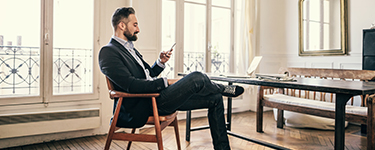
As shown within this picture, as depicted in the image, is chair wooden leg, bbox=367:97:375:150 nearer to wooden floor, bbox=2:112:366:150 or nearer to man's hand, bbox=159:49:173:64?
wooden floor, bbox=2:112:366:150

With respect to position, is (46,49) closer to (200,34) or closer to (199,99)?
(199,99)

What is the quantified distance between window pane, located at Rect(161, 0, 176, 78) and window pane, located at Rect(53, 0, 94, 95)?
1040 millimetres

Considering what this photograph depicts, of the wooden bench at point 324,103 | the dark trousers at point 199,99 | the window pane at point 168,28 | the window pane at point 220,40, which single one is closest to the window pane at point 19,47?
the window pane at point 168,28

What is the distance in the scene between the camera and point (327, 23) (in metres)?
4.02

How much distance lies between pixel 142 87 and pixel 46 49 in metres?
1.65

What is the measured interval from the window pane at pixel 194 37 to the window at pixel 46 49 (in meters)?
1.44

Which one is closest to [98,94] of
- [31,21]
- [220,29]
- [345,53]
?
[31,21]

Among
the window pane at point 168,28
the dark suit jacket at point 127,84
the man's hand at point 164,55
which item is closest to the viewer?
the dark suit jacket at point 127,84

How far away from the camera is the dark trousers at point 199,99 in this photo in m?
1.81

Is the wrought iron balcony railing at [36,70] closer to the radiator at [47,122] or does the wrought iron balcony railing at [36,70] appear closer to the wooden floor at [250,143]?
the radiator at [47,122]

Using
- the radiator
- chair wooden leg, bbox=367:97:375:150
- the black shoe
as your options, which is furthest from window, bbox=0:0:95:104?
chair wooden leg, bbox=367:97:375:150

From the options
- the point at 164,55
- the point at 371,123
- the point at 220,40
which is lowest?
the point at 371,123

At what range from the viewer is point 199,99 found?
205cm

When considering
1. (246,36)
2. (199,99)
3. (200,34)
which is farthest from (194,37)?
(199,99)
